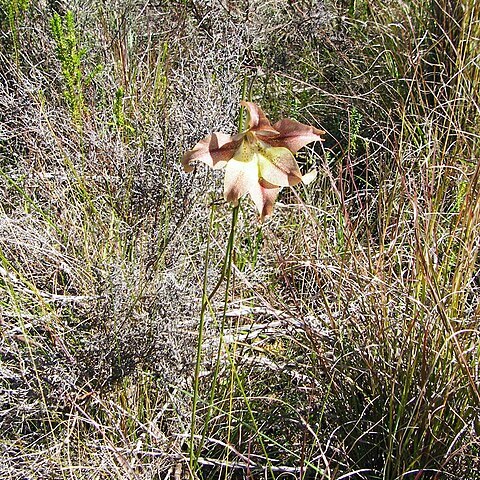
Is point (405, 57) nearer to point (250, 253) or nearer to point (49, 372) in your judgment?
point (250, 253)

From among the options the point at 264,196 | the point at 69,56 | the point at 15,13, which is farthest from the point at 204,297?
the point at 15,13

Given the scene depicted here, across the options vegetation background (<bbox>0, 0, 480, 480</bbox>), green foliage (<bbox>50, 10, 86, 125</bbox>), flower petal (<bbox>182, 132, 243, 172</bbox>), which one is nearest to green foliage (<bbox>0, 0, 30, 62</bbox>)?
vegetation background (<bbox>0, 0, 480, 480</bbox>)

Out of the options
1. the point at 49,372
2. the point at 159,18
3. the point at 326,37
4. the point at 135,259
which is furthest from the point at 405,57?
the point at 49,372

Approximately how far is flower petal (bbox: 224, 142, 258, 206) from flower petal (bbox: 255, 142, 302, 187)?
14 millimetres

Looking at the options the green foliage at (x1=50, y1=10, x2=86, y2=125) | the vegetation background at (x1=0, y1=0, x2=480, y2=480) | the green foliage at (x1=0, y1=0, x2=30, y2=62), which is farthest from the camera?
the green foliage at (x1=0, y1=0, x2=30, y2=62)

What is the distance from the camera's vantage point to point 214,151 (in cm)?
96

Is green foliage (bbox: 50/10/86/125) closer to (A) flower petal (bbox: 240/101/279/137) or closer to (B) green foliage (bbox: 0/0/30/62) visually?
(B) green foliage (bbox: 0/0/30/62)

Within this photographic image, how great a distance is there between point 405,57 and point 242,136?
1770 mm

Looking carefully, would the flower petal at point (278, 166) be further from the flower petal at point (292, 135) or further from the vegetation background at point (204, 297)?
the vegetation background at point (204, 297)

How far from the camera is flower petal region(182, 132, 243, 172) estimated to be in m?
0.94

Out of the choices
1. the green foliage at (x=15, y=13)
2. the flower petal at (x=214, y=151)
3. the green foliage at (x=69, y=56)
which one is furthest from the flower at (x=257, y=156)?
the green foliage at (x=15, y=13)

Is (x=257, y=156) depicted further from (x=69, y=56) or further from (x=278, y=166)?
(x=69, y=56)

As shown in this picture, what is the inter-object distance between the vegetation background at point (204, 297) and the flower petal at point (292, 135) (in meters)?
0.14

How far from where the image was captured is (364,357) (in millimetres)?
1427
